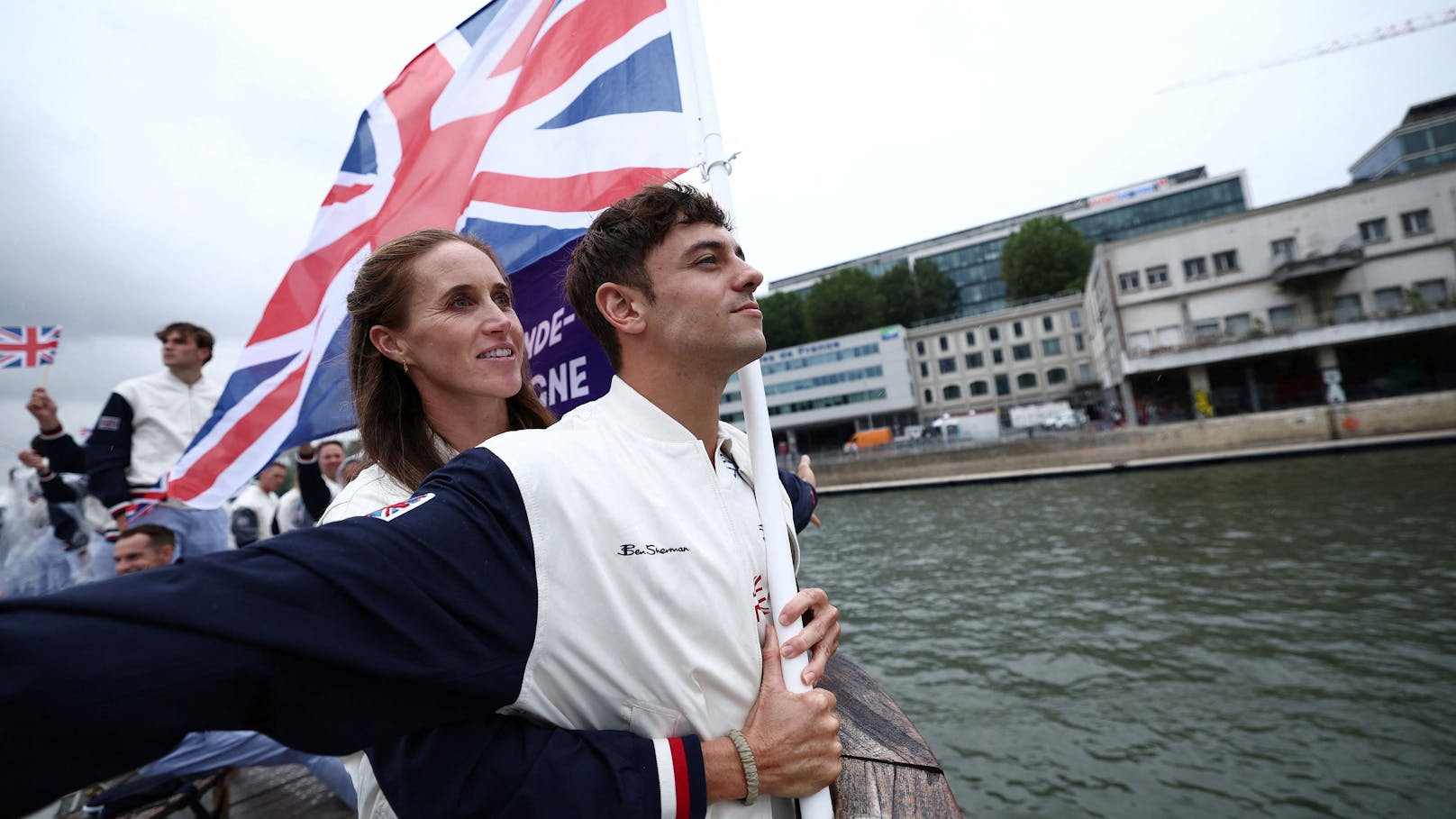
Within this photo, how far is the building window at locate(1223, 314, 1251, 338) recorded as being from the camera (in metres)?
35.0

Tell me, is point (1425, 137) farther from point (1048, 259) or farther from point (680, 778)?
point (680, 778)

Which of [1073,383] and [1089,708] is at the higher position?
[1073,383]

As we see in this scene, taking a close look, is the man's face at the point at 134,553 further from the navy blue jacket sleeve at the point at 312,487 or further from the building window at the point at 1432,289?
the building window at the point at 1432,289

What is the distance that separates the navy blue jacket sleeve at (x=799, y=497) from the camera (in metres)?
2.76

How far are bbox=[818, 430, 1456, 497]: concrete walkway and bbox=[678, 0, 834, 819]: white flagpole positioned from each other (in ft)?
96.3

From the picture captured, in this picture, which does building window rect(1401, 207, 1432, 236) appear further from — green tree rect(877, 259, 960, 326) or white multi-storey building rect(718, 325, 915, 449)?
green tree rect(877, 259, 960, 326)

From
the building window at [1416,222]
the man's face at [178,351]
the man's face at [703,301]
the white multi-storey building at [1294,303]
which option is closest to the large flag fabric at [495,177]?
the man's face at [703,301]

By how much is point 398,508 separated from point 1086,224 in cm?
9049

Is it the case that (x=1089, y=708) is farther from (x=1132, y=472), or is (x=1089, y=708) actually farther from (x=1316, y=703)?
(x=1132, y=472)

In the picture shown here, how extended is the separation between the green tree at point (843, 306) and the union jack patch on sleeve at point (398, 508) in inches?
2651

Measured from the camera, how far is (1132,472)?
26.1 metres

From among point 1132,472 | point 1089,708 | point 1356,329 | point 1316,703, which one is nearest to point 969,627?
point 1089,708

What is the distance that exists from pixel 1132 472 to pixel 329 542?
98.7ft

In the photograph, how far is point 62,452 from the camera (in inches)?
171
